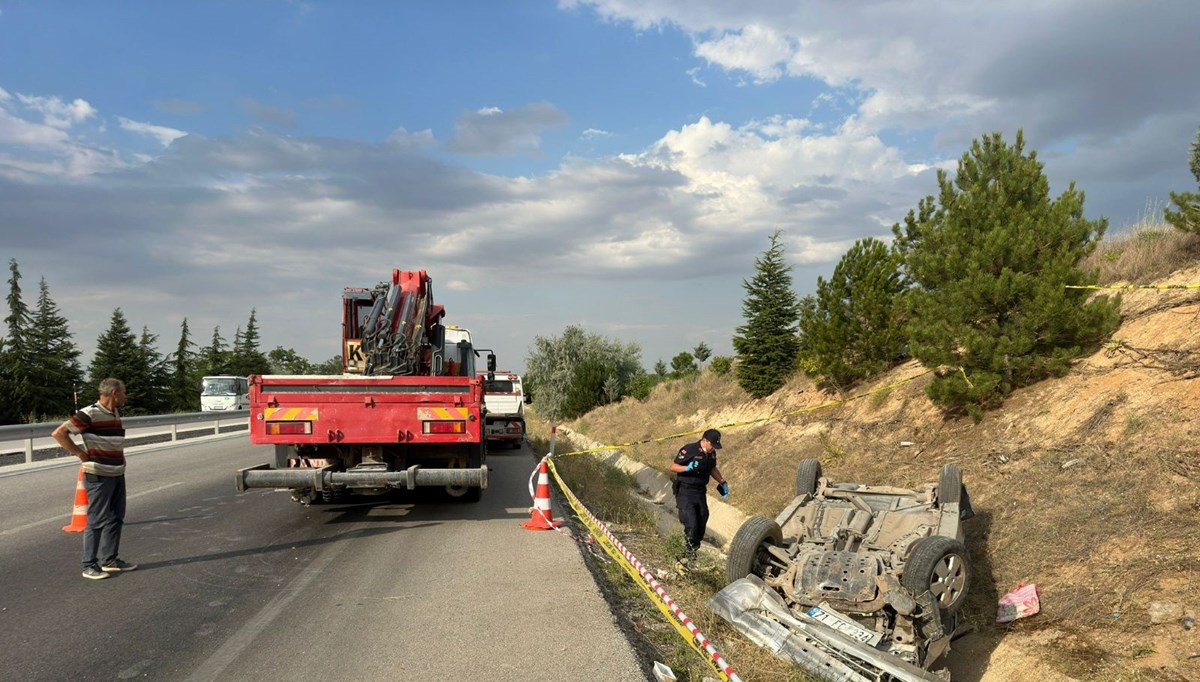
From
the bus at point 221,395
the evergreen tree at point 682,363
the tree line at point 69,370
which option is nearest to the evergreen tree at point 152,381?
the tree line at point 69,370

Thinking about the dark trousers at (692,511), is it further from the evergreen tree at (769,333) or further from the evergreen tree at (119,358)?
the evergreen tree at (119,358)

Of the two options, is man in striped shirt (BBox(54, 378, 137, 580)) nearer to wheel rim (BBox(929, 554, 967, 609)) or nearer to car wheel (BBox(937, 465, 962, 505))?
wheel rim (BBox(929, 554, 967, 609))

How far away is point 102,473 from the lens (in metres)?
6.54

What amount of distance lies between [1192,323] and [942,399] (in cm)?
339

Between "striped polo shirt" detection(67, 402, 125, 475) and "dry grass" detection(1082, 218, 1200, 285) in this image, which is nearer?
"striped polo shirt" detection(67, 402, 125, 475)

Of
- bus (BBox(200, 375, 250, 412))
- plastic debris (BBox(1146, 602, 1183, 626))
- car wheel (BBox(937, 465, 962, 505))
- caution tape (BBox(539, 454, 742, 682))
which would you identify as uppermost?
bus (BBox(200, 375, 250, 412))

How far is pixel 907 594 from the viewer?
5840 millimetres

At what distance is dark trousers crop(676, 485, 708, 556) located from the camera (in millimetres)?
8273

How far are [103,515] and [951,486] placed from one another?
7996 millimetres

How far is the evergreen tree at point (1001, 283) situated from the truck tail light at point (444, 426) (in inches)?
293

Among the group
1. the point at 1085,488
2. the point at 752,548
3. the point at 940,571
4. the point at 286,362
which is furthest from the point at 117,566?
the point at 286,362

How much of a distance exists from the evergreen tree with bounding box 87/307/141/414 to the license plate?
59.8 meters

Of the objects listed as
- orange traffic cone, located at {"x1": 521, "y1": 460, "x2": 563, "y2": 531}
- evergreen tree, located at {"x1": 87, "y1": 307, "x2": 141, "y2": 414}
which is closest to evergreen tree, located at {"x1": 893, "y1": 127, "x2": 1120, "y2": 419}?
orange traffic cone, located at {"x1": 521, "y1": 460, "x2": 563, "y2": 531}

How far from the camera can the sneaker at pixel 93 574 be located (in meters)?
6.41
